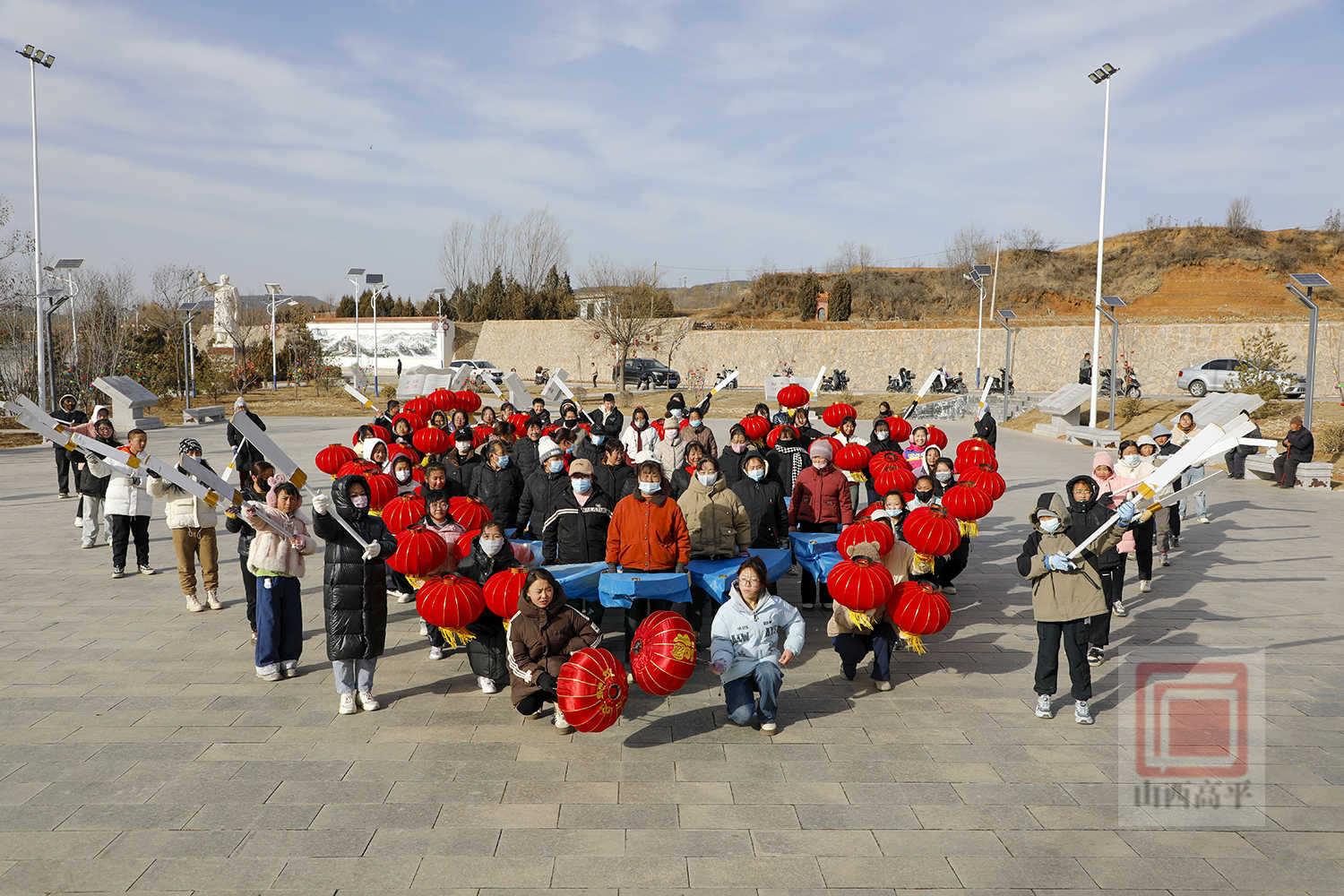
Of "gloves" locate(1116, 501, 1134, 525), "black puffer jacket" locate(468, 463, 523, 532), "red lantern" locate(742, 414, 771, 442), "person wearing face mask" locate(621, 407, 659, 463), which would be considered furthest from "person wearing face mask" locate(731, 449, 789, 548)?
"red lantern" locate(742, 414, 771, 442)

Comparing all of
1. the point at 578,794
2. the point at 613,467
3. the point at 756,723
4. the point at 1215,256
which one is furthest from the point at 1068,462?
the point at 1215,256

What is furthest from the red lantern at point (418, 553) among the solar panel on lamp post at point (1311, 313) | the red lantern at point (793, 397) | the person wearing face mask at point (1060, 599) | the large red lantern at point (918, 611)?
the solar panel on lamp post at point (1311, 313)

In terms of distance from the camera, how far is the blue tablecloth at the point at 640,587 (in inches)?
262

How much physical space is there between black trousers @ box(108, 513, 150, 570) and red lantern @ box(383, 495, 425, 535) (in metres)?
3.93

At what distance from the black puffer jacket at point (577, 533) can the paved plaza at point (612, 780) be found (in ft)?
3.75

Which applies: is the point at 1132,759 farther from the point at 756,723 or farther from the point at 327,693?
the point at 327,693

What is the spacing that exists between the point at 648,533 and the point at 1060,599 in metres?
2.88

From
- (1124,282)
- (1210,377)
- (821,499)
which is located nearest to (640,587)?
(821,499)

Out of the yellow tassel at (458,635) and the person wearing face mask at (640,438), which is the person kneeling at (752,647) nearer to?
the yellow tassel at (458,635)

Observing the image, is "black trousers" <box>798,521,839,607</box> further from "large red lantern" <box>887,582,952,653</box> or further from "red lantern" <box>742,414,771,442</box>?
"red lantern" <box>742,414,771,442</box>

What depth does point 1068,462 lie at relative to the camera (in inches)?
858

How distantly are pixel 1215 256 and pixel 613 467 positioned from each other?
72.2 metres

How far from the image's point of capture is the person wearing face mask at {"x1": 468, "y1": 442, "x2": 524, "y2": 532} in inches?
360

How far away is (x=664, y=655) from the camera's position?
18.4 ft
